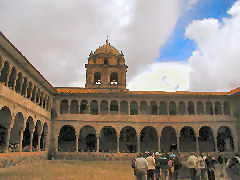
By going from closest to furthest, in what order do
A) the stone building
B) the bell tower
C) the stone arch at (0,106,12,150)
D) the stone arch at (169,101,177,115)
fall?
the stone arch at (0,106,12,150) → the stone building → the stone arch at (169,101,177,115) → the bell tower

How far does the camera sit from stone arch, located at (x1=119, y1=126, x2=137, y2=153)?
28.4 metres

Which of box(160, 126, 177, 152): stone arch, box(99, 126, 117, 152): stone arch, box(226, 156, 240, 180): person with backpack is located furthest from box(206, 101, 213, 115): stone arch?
box(226, 156, 240, 180): person with backpack

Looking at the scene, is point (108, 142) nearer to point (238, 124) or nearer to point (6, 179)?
point (238, 124)

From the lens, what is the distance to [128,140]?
28.6 meters

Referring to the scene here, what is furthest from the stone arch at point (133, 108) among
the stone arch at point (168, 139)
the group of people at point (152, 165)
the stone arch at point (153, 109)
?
the group of people at point (152, 165)

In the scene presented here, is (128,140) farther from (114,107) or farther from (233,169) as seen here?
(233,169)

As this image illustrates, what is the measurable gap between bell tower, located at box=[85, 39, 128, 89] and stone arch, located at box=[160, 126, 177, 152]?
8.75 m

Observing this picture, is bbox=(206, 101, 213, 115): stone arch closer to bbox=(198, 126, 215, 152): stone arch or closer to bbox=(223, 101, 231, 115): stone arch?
bbox=(223, 101, 231, 115): stone arch

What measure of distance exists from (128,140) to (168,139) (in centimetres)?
498

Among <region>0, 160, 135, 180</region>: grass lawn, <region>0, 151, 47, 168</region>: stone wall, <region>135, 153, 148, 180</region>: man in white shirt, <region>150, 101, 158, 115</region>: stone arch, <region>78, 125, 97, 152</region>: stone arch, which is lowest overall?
<region>0, 160, 135, 180</region>: grass lawn

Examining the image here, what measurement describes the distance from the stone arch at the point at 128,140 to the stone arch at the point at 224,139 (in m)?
10.7

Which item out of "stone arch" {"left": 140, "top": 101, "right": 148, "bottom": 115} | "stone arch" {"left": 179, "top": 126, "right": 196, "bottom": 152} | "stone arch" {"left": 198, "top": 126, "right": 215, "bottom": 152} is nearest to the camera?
"stone arch" {"left": 140, "top": 101, "right": 148, "bottom": 115}

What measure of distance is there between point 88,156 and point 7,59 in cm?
1380

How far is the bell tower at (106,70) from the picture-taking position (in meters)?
32.7
